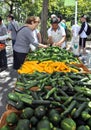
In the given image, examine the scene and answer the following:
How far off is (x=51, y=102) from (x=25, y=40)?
15.8 feet

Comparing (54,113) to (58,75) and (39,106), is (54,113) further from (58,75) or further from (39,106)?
(58,75)

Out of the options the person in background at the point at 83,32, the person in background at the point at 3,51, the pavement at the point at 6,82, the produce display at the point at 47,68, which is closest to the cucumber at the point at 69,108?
the produce display at the point at 47,68

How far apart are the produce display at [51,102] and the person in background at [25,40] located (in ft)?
9.45

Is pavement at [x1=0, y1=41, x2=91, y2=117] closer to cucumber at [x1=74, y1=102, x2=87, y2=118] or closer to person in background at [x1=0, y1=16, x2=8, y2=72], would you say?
person in background at [x1=0, y1=16, x2=8, y2=72]

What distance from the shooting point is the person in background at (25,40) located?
8344 mm

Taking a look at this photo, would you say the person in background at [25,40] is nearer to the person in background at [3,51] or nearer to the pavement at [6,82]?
the pavement at [6,82]

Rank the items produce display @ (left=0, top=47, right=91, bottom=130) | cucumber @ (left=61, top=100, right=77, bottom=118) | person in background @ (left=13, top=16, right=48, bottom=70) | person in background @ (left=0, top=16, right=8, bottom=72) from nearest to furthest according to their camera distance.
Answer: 1. produce display @ (left=0, top=47, right=91, bottom=130)
2. cucumber @ (left=61, top=100, right=77, bottom=118)
3. person in background @ (left=13, top=16, right=48, bottom=70)
4. person in background @ (left=0, top=16, right=8, bottom=72)

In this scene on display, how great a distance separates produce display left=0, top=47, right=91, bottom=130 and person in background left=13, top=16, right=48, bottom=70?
2.88 meters

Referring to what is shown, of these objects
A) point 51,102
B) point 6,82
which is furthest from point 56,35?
point 51,102

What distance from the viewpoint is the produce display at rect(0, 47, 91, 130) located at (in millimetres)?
3486

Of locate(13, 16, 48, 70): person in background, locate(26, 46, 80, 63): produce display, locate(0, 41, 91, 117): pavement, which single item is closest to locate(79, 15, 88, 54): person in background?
locate(0, 41, 91, 117): pavement

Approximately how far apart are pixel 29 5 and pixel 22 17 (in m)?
5.20

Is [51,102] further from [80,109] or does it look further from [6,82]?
[6,82]

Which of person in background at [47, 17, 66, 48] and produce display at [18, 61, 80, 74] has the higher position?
produce display at [18, 61, 80, 74]
